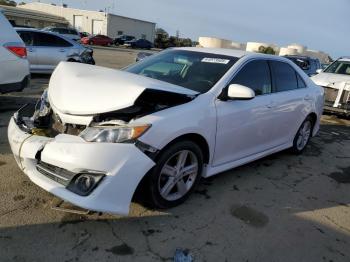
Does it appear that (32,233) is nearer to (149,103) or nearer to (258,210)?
(149,103)

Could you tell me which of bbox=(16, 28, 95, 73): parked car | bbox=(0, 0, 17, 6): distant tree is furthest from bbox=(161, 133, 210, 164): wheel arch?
bbox=(0, 0, 17, 6): distant tree

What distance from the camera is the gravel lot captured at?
311 centimetres

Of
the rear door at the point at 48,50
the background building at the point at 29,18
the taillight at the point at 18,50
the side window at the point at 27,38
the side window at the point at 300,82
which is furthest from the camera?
the background building at the point at 29,18

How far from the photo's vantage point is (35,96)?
8578 millimetres

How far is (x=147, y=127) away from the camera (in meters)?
3.31

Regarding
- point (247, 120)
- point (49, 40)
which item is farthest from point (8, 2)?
point (247, 120)

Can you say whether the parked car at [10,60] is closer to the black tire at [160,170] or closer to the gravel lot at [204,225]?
the gravel lot at [204,225]

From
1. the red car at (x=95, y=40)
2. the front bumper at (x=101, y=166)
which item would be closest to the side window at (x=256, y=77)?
the front bumper at (x=101, y=166)

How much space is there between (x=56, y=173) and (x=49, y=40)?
9.46 metres

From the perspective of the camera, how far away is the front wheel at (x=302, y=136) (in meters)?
6.09

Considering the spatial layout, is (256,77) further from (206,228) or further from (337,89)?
(337,89)

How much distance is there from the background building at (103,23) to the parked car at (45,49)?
5523 centimetres

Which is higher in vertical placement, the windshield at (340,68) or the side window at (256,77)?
the side window at (256,77)

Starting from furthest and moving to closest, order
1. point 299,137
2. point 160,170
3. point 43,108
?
point 299,137 → point 43,108 → point 160,170
